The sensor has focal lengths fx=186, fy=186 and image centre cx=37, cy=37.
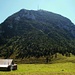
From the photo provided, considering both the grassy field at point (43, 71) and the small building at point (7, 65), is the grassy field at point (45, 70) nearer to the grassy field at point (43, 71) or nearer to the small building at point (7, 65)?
the grassy field at point (43, 71)

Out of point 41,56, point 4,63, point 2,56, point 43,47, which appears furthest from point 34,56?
point 4,63

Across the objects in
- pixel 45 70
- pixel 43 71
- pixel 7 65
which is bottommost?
pixel 45 70

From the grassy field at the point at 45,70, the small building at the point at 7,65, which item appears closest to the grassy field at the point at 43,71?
the grassy field at the point at 45,70

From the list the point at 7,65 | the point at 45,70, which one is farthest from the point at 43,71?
the point at 7,65

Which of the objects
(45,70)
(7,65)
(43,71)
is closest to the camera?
(43,71)

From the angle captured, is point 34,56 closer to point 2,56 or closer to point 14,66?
point 2,56

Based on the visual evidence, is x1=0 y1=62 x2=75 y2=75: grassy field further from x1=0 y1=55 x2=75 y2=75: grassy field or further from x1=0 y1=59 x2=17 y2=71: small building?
x1=0 y1=59 x2=17 y2=71: small building

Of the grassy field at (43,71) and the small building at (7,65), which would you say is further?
the small building at (7,65)

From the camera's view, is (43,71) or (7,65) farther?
(7,65)

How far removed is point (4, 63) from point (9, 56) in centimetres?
12992

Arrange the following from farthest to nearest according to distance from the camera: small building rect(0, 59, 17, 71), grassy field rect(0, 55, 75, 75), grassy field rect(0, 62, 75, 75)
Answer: small building rect(0, 59, 17, 71)
grassy field rect(0, 55, 75, 75)
grassy field rect(0, 62, 75, 75)

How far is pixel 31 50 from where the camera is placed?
635 ft

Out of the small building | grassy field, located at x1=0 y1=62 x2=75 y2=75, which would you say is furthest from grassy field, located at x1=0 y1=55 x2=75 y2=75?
the small building

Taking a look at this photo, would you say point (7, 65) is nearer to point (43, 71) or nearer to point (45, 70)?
point (45, 70)
